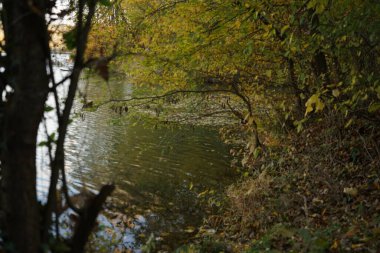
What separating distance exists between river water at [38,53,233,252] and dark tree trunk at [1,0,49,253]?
11.1ft

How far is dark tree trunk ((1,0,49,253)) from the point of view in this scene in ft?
7.06

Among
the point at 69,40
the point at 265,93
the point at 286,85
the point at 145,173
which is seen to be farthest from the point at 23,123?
the point at 145,173

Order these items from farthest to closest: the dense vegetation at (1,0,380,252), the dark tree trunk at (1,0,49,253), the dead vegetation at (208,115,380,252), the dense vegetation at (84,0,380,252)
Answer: the dense vegetation at (84,0,380,252), the dead vegetation at (208,115,380,252), the dense vegetation at (1,0,380,252), the dark tree trunk at (1,0,49,253)

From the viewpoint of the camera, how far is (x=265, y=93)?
10375 millimetres

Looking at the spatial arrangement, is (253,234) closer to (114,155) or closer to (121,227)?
(121,227)

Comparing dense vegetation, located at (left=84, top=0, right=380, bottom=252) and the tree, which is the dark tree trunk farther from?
dense vegetation, located at (left=84, top=0, right=380, bottom=252)

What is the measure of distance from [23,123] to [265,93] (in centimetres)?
876

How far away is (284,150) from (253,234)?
334 centimetres

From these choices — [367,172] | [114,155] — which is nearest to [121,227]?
A: [367,172]

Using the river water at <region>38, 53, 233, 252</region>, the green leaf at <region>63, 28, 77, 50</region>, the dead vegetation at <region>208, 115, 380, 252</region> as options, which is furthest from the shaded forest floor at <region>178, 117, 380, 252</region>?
the green leaf at <region>63, 28, 77, 50</region>

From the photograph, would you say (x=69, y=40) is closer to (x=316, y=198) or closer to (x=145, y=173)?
(x=316, y=198)

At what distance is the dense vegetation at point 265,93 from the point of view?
7.73 ft

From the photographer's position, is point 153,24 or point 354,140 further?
point 153,24

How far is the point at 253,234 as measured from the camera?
6426 mm
